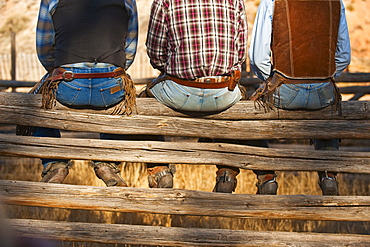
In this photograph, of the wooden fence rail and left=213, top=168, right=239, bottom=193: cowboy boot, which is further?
left=213, top=168, right=239, bottom=193: cowboy boot

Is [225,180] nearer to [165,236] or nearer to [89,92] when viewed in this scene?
[165,236]

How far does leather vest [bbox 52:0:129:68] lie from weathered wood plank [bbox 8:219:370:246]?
1.16 m

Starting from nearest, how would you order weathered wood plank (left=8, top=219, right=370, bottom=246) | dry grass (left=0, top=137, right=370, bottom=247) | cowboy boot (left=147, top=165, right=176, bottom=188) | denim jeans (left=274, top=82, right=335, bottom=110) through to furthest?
1. weathered wood plank (left=8, top=219, right=370, bottom=246)
2. cowboy boot (left=147, top=165, right=176, bottom=188)
3. denim jeans (left=274, top=82, right=335, bottom=110)
4. dry grass (left=0, top=137, right=370, bottom=247)

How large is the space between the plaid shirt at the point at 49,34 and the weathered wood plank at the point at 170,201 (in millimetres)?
905

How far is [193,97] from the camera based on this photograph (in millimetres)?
3539

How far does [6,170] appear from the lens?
274 inches

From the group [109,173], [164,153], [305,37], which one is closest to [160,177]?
[164,153]

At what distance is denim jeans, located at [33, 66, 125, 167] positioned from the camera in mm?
3475

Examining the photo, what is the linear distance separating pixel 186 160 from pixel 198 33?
909 mm

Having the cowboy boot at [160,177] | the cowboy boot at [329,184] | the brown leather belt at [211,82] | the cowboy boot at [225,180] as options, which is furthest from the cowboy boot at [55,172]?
the cowboy boot at [329,184]

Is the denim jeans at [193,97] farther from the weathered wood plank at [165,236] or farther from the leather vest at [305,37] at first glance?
the weathered wood plank at [165,236]

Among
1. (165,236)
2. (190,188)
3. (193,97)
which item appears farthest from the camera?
(190,188)

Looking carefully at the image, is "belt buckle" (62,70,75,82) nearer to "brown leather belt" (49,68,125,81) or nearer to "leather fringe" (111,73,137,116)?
"brown leather belt" (49,68,125,81)

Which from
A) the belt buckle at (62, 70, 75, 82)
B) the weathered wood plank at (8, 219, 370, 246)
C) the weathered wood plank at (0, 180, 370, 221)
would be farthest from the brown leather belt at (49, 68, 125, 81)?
the weathered wood plank at (8, 219, 370, 246)
